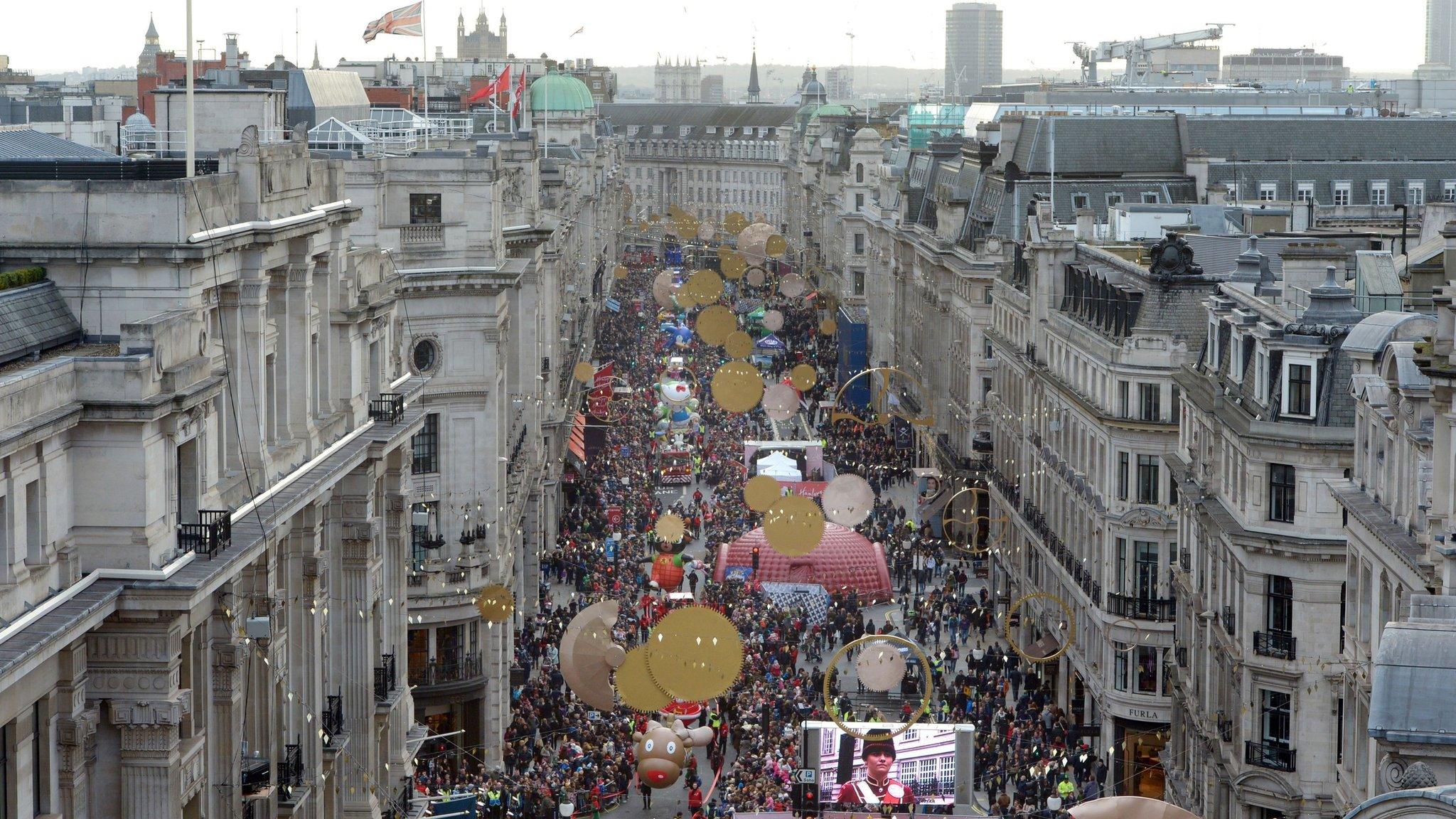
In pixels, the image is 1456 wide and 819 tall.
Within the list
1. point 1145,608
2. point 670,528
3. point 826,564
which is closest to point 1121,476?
point 1145,608

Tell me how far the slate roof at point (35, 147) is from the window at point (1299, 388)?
2199 cm

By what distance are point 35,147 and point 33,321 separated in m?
9.15

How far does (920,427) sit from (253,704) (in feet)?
242

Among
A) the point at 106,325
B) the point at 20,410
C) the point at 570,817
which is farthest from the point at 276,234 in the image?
the point at 570,817

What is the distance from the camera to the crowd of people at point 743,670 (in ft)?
175

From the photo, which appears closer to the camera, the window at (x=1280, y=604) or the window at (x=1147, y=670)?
the window at (x=1280, y=604)

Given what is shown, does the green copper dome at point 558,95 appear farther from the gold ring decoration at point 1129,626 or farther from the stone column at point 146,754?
the stone column at point 146,754

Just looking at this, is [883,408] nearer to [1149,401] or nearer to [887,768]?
[1149,401]

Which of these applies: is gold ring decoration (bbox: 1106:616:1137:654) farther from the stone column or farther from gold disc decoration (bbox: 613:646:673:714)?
the stone column

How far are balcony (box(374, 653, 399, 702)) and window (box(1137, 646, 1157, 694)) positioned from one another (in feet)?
70.5

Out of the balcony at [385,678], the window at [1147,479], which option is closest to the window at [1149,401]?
the window at [1147,479]

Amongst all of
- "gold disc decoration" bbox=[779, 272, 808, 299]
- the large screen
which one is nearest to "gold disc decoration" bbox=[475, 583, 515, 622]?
the large screen

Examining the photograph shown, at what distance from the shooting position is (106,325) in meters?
31.2

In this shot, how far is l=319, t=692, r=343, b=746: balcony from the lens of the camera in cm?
4084
